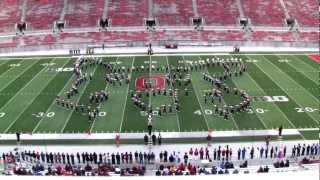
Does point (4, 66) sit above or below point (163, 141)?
above

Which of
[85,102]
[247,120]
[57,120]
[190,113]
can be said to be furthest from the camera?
[85,102]

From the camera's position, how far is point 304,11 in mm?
46812

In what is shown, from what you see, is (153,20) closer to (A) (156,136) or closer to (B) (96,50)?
(B) (96,50)

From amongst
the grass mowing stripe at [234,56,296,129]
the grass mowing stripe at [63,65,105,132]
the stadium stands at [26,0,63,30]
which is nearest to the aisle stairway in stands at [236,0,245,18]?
the stadium stands at [26,0,63,30]

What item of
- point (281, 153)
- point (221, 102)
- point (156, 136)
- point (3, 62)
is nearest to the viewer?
point (281, 153)

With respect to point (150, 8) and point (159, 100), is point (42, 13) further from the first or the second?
point (159, 100)

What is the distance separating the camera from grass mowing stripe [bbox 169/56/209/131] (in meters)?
21.0

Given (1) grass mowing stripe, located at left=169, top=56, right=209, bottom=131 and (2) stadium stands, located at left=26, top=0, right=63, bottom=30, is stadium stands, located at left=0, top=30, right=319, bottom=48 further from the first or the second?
(1) grass mowing stripe, located at left=169, top=56, right=209, bottom=131

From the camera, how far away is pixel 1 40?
139ft

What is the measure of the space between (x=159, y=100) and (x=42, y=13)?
27.0 metres

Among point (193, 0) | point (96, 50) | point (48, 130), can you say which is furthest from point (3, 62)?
point (193, 0)

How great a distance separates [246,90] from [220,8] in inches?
895

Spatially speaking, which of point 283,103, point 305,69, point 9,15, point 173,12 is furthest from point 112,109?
point 9,15

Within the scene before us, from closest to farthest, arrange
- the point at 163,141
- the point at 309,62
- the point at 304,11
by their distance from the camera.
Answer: the point at 163,141
the point at 309,62
the point at 304,11
